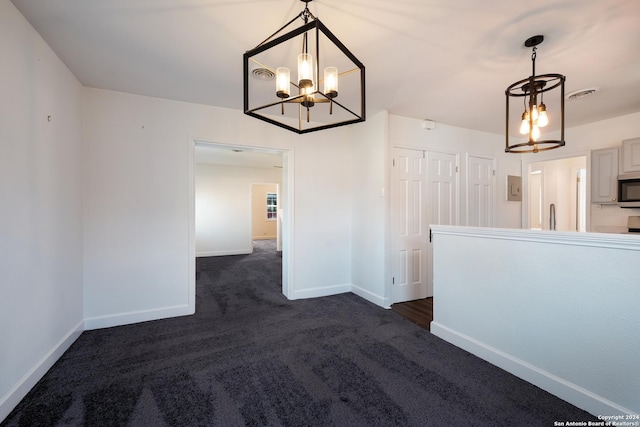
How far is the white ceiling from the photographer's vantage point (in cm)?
173

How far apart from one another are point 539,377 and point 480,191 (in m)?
3.04

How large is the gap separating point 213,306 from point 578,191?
7.32 m

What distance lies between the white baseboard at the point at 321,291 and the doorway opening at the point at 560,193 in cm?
465

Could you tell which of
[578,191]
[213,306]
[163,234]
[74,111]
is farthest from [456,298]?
[578,191]

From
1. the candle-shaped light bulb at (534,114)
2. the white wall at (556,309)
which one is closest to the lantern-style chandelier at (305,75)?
the candle-shaped light bulb at (534,114)

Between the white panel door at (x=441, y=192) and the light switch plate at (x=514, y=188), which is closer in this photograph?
the white panel door at (x=441, y=192)

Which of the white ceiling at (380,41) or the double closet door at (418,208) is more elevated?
the white ceiling at (380,41)

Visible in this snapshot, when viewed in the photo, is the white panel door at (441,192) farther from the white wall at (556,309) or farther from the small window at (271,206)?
the small window at (271,206)

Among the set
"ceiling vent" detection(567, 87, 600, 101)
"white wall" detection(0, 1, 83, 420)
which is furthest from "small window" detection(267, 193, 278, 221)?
"ceiling vent" detection(567, 87, 600, 101)

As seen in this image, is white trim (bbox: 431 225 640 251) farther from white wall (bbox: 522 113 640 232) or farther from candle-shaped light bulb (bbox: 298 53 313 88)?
white wall (bbox: 522 113 640 232)

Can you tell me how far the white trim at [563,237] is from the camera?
1.56m

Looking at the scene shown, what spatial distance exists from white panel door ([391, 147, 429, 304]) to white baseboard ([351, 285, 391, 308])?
177 mm

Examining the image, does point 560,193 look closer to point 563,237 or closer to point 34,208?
point 563,237

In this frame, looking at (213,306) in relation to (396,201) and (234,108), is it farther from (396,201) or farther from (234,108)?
(396,201)
